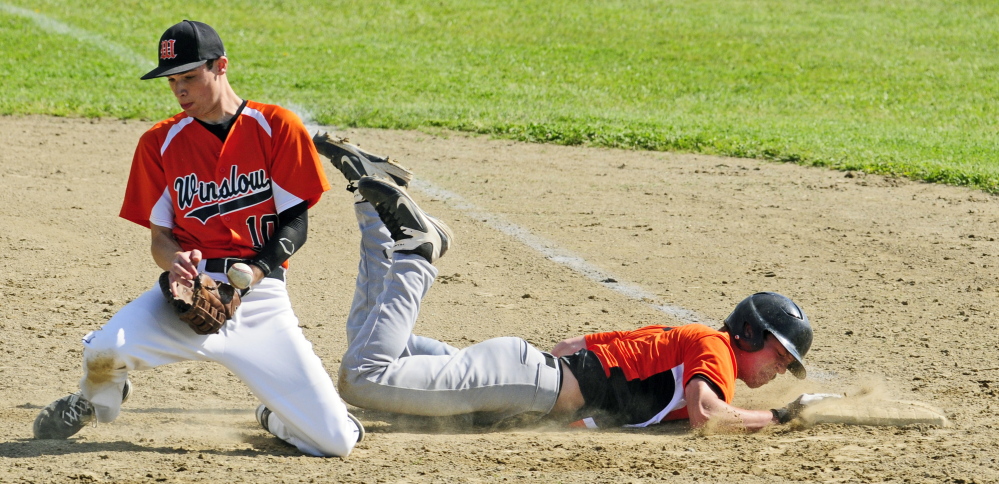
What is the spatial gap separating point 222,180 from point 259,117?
312 mm

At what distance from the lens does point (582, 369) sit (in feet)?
15.6

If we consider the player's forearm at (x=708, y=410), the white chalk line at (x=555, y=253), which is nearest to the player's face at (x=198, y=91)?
the player's forearm at (x=708, y=410)

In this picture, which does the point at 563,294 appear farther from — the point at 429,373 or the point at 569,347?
the point at 429,373

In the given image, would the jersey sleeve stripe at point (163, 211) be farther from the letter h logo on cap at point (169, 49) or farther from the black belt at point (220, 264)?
the letter h logo on cap at point (169, 49)

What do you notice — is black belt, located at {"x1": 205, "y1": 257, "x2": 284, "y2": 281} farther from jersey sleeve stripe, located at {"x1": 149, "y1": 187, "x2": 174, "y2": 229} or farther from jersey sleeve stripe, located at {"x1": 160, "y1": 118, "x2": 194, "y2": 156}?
jersey sleeve stripe, located at {"x1": 160, "y1": 118, "x2": 194, "y2": 156}

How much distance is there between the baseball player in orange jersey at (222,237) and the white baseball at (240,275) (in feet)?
0.33

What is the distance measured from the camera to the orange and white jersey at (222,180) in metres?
4.40

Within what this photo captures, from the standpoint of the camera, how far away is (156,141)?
4.43 metres

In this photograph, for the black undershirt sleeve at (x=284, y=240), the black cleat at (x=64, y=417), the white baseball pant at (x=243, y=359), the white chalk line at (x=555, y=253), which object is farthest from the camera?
the white chalk line at (x=555, y=253)

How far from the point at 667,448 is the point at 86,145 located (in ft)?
25.1

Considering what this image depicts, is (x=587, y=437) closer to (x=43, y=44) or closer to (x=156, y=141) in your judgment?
(x=156, y=141)

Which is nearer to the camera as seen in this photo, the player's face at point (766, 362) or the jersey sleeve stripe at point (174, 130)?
the jersey sleeve stripe at point (174, 130)

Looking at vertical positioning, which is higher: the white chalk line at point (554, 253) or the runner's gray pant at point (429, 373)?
the runner's gray pant at point (429, 373)

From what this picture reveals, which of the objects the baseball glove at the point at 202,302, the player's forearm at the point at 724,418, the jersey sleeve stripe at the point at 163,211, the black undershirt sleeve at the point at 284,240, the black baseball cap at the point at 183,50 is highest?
the black baseball cap at the point at 183,50
